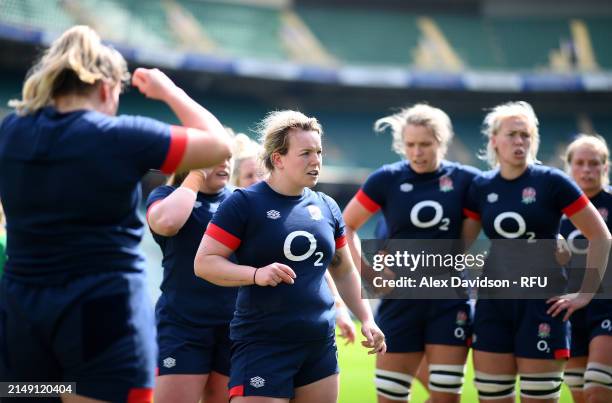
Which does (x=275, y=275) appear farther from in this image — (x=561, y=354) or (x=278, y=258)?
(x=561, y=354)

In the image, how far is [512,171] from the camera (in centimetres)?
544

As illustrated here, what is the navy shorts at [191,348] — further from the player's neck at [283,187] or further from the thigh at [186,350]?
the player's neck at [283,187]

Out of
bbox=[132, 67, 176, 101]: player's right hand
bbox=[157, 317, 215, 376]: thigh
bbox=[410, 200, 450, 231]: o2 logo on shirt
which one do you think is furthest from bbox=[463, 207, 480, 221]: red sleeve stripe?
bbox=[132, 67, 176, 101]: player's right hand

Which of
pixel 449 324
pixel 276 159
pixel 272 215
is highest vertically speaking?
pixel 276 159

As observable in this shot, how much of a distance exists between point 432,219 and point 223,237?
2.01 meters

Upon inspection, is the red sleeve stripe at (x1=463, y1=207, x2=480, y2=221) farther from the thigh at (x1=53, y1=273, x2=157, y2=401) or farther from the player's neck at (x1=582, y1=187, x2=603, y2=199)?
the thigh at (x1=53, y1=273, x2=157, y2=401)

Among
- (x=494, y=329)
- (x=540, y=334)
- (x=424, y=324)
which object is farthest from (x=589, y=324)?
(x=424, y=324)

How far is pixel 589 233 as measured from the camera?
17.4 feet

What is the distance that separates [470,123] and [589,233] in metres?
22.9

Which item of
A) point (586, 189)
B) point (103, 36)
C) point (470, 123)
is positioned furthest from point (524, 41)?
point (586, 189)

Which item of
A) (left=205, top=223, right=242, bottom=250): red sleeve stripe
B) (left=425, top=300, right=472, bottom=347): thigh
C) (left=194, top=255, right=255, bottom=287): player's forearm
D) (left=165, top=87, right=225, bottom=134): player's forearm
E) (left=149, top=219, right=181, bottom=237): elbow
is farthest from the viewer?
(left=425, top=300, right=472, bottom=347): thigh

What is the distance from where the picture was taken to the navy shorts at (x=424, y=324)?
5.38 m

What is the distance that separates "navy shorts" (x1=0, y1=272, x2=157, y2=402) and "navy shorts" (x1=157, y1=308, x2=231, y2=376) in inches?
62.4

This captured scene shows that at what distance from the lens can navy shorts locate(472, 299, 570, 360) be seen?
5145 millimetres
